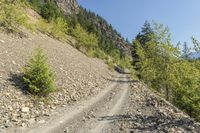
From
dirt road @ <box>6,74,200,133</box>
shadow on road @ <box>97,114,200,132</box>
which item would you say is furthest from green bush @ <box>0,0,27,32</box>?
shadow on road @ <box>97,114,200,132</box>

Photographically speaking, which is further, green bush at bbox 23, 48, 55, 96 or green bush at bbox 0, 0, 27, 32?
green bush at bbox 0, 0, 27, 32

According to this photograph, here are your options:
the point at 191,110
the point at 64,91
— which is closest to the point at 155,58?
the point at 191,110

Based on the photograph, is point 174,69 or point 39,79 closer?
point 39,79

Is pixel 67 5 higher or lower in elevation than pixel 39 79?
higher

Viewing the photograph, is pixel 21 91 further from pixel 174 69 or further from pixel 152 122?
pixel 174 69

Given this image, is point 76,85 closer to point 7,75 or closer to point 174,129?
point 7,75

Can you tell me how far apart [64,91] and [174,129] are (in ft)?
35.9

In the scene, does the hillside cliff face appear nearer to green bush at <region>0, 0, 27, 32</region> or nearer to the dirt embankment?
green bush at <region>0, 0, 27, 32</region>

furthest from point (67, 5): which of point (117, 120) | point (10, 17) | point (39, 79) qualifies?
point (117, 120)

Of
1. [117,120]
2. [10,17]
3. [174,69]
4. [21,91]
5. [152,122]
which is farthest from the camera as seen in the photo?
[10,17]

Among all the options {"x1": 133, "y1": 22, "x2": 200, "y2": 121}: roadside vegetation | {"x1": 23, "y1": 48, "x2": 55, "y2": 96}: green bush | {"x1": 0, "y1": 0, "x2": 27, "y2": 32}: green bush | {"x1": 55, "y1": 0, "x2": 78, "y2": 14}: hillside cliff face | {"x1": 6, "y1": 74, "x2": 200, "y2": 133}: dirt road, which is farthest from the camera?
{"x1": 55, "y1": 0, "x2": 78, "y2": 14}: hillside cliff face

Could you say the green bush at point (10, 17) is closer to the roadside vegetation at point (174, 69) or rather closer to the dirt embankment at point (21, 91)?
the dirt embankment at point (21, 91)

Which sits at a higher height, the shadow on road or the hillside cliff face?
the hillside cliff face

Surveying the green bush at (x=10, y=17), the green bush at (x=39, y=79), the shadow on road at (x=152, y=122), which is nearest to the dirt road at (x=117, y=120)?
the shadow on road at (x=152, y=122)
